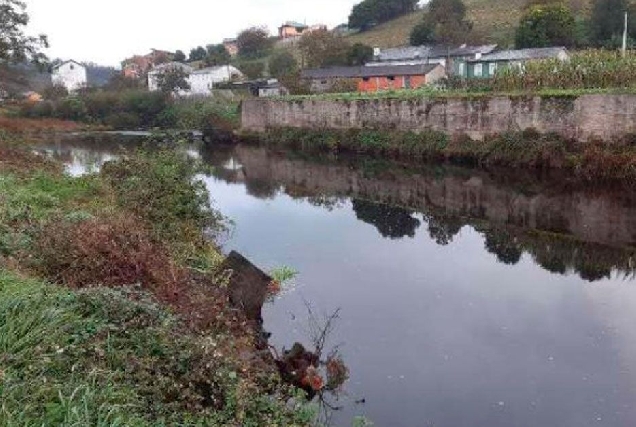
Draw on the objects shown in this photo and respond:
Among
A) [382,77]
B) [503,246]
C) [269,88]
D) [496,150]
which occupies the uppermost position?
[382,77]

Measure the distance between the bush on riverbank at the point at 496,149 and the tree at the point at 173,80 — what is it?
27073 mm

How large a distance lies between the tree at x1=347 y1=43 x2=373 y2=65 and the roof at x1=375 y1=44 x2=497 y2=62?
2.56 ft

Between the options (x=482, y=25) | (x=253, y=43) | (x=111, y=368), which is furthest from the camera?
(x=253, y=43)

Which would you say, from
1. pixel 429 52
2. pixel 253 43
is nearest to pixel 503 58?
pixel 429 52

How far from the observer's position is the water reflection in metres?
13.0

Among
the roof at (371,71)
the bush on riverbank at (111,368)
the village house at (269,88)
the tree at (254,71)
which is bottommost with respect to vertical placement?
the bush on riverbank at (111,368)

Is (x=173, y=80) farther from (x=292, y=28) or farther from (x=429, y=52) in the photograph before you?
(x=292, y=28)

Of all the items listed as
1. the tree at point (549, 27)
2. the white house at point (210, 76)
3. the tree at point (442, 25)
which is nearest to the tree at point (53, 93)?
the white house at point (210, 76)

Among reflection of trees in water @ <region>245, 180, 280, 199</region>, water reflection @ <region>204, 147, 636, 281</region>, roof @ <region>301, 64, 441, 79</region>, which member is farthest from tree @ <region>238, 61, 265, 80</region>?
reflection of trees in water @ <region>245, 180, 280, 199</region>

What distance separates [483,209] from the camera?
1725 cm

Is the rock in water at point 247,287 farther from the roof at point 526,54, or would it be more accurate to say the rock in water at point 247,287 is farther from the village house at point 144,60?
the village house at point 144,60

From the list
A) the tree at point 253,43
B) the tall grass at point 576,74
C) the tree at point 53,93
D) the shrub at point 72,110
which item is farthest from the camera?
the tree at point 253,43

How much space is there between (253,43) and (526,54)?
4539cm

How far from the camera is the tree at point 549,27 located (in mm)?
43719
